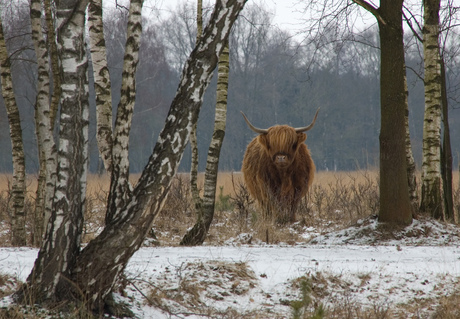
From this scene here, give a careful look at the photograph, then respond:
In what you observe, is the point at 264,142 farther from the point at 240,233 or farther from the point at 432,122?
the point at 432,122

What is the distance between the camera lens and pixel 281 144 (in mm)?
10500

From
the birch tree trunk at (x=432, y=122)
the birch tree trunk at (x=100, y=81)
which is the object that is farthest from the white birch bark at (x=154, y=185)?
the birch tree trunk at (x=432, y=122)

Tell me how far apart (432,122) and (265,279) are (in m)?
5.21

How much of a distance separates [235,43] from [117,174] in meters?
42.8

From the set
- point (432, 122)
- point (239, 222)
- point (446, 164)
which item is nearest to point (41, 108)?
point (239, 222)

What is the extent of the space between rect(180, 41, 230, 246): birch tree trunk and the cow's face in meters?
2.64

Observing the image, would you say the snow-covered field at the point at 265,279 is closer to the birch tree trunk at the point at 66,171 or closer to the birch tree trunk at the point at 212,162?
the birch tree trunk at the point at 66,171

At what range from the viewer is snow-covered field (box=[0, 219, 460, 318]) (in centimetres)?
429

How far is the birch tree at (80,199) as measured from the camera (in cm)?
357

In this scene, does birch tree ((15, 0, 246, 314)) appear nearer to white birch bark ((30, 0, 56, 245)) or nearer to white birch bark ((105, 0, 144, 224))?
white birch bark ((105, 0, 144, 224))

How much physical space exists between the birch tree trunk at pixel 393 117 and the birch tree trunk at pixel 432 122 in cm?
95

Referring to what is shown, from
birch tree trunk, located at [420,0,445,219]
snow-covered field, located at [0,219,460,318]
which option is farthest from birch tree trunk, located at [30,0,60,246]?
birch tree trunk, located at [420,0,445,219]

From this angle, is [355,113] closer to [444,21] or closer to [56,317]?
[444,21]

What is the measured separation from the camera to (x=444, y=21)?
29.1ft
